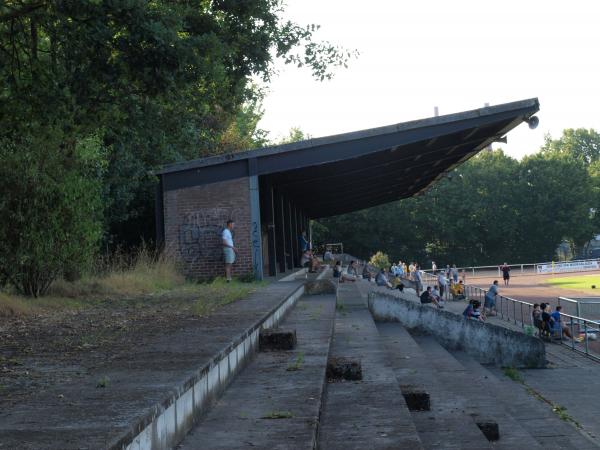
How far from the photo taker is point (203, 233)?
58.3 ft

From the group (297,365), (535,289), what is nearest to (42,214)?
(297,365)

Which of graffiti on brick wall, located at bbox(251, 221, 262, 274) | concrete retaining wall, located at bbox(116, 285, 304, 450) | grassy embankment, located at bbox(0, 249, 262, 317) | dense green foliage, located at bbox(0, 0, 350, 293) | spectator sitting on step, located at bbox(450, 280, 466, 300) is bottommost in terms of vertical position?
spectator sitting on step, located at bbox(450, 280, 466, 300)

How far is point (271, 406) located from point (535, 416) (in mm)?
5395

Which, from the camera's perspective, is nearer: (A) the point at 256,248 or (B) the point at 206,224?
(A) the point at 256,248

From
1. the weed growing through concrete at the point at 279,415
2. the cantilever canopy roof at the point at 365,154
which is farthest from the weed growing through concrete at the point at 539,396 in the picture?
the cantilever canopy roof at the point at 365,154

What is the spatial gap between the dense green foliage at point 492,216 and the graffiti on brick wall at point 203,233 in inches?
2273

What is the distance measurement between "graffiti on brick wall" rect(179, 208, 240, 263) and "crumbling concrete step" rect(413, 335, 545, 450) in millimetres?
7204

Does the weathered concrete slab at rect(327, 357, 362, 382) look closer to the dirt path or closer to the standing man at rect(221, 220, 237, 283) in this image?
the standing man at rect(221, 220, 237, 283)

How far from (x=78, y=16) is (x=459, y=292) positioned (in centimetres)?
3077

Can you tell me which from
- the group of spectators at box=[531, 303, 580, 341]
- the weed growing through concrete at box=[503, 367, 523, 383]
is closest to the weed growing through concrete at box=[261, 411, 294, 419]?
the weed growing through concrete at box=[503, 367, 523, 383]

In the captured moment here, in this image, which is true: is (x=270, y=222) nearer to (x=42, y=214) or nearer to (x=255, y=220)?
(x=255, y=220)

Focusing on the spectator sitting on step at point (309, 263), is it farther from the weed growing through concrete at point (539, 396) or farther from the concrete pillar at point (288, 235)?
the weed growing through concrete at point (539, 396)

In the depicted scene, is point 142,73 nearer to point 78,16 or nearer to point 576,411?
point 78,16

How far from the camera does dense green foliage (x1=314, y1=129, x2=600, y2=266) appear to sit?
77.2 metres
